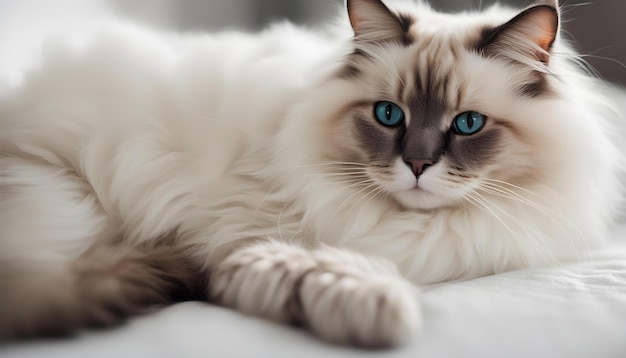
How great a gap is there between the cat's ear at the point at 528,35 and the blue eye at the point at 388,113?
25 cm

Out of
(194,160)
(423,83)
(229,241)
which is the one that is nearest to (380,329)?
(229,241)

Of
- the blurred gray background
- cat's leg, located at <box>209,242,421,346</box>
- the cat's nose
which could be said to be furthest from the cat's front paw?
the blurred gray background

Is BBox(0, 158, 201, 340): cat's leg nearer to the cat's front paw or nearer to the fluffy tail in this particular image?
the fluffy tail

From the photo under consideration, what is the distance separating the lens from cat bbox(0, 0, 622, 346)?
1247 mm

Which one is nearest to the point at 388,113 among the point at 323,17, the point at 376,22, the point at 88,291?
the point at 376,22

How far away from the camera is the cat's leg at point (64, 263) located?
95 centimetres

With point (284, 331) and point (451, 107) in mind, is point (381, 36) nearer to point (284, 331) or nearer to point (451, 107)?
point (451, 107)

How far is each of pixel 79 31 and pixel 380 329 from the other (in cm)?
139

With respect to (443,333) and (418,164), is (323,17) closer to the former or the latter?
(418,164)

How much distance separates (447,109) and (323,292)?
1.82ft

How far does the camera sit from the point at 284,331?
99 cm

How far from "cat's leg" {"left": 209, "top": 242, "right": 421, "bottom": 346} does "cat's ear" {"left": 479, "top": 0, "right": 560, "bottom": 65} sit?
0.59 m

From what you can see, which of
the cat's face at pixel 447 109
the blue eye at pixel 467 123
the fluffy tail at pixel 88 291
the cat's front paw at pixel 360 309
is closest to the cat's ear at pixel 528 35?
the cat's face at pixel 447 109

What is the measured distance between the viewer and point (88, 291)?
1.02 m
